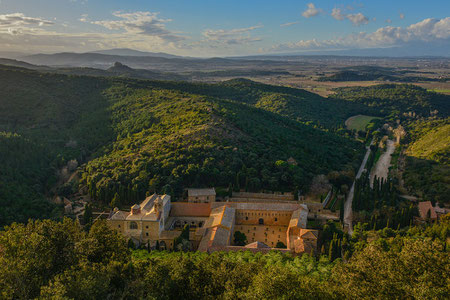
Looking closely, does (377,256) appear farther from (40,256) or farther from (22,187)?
(22,187)

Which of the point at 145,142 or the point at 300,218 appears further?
the point at 145,142

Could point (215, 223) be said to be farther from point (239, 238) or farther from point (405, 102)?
point (405, 102)

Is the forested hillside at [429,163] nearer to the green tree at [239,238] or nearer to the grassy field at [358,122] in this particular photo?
the grassy field at [358,122]

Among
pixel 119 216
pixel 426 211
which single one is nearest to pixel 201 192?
pixel 119 216

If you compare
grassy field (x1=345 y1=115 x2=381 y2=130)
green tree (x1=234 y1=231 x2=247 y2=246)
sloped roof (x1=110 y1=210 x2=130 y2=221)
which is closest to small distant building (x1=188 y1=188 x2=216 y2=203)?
green tree (x1=234 y1=231 x2=247 y2=246)

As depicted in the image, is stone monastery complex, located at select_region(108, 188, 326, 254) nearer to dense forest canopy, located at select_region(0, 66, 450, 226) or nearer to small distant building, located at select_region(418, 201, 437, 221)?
dense forest canopy, located at select_region(0, 66, 450, 226)

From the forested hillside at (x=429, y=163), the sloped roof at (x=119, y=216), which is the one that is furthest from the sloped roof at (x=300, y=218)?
the forested hillside at (x=429, y=163)
